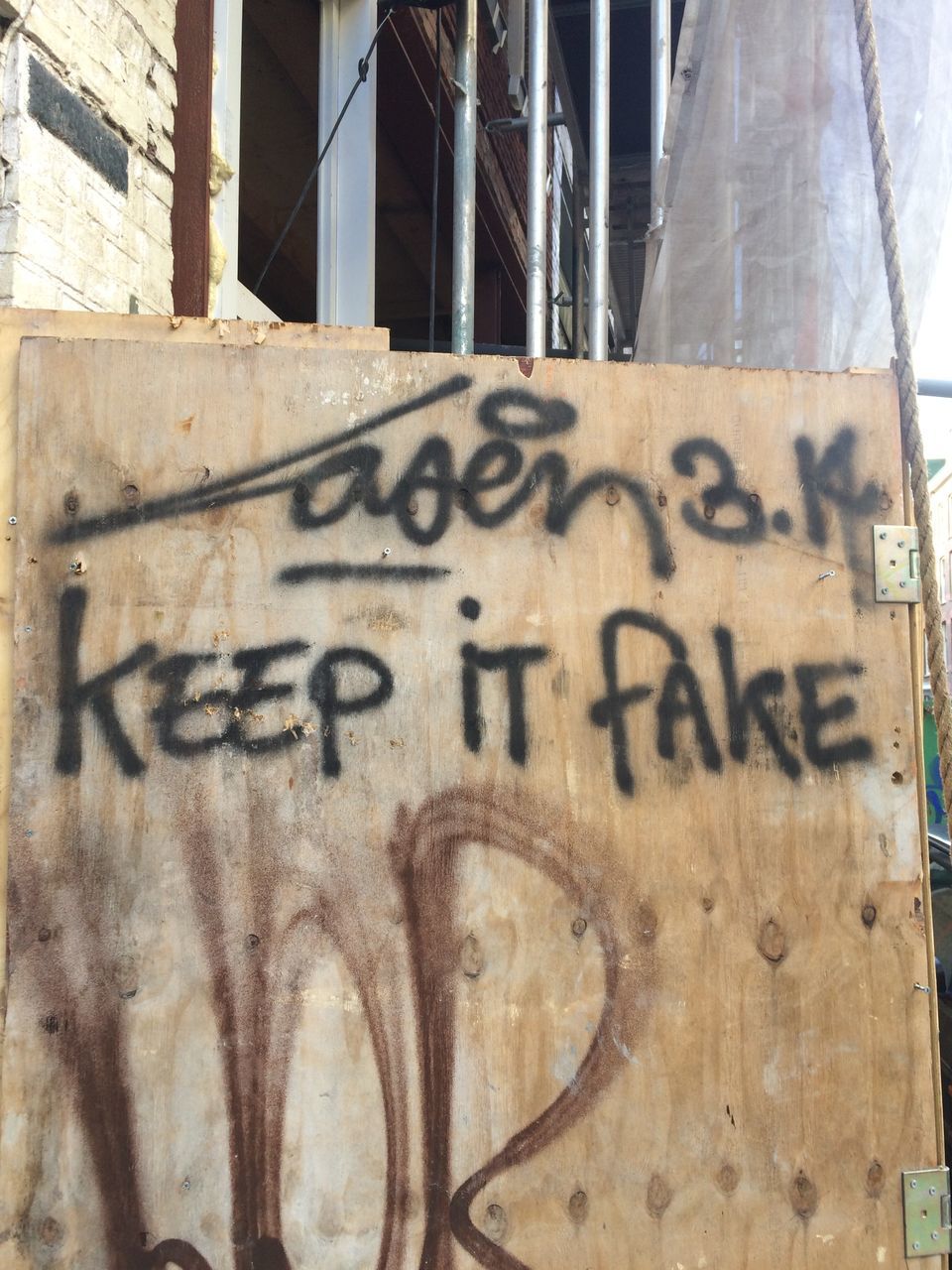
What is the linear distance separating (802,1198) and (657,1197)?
10.3 inches

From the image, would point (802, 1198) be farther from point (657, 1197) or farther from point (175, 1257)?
point (175, 1257)

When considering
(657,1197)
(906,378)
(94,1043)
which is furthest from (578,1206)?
(906,378)

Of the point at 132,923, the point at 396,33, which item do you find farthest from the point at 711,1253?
the point at 396,33

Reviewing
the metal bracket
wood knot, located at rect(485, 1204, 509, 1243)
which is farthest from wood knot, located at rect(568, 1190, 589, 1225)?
the metal bracket

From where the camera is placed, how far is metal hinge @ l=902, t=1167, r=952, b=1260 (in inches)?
69.6

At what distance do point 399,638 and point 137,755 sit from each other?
1.61 feet

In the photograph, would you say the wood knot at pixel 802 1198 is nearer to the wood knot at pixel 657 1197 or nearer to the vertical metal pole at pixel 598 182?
the wood knot at pixel 657 1197

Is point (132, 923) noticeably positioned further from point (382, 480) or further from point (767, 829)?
point (767, 829)

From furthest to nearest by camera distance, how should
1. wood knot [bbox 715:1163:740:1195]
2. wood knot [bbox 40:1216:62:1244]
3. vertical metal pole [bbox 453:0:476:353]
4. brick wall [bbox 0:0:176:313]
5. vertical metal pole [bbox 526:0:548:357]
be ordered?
vertical metal pole [bbox 526:0:548:357], vertical metal pole [bbox 453:0:476:353], brick wall [bbox 0:0:176:313], wood knot [bbox 715:1163:740:1195], wood knot [bbox 40:1216:62:1244]

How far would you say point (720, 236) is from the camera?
249 cm

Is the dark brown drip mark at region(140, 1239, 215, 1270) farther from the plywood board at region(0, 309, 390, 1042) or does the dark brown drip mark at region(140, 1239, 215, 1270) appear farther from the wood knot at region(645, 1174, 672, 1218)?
the wood knot at region(645, 1174, 672, 1218)

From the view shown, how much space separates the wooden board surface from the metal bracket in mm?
31

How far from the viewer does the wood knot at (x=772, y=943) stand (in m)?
1.79

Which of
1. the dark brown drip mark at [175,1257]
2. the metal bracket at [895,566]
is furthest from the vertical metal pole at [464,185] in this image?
the dark brown drip mark at [175,1257]
